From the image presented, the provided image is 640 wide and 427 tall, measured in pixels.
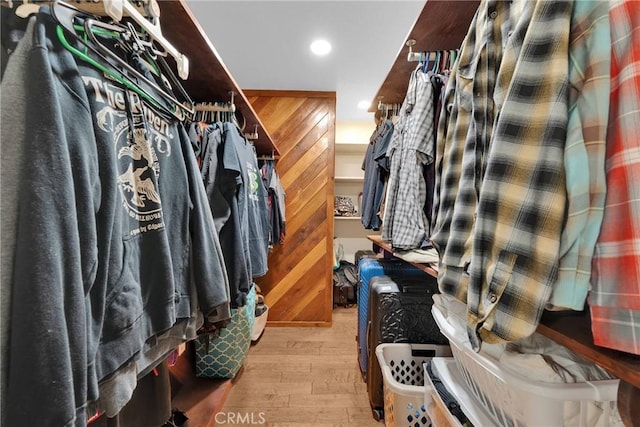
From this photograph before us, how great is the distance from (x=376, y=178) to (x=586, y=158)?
142cm

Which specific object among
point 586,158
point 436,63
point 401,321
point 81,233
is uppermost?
point 436,63

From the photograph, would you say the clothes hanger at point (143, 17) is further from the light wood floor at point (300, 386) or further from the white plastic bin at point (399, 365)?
the light wood floor at point (300, 386)

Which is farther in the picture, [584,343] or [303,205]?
[303,205]

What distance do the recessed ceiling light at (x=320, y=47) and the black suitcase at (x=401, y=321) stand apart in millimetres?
1623

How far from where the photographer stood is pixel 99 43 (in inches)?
19.1

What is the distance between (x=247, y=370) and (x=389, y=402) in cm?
107

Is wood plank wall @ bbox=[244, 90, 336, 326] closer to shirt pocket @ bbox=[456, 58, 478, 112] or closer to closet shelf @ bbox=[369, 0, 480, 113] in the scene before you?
closet shelf @ bbox=[369, 0, 480, 113]

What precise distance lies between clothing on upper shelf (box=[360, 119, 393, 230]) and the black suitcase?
54cm

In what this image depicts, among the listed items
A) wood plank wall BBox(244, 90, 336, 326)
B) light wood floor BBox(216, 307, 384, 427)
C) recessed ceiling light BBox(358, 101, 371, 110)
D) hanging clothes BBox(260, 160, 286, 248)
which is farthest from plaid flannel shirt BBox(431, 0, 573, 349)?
recessed ceiling light BBox(358, 101, 371, 110)

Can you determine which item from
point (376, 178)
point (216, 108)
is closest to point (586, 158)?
point (216, 108)

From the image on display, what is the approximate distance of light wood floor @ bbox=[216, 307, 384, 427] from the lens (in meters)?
Result: 1.34

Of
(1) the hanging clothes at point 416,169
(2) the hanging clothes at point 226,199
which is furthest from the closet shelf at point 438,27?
(2) the hanging clothes at point 226,199

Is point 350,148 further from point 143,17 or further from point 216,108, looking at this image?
point 143,17

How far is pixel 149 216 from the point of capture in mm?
561
